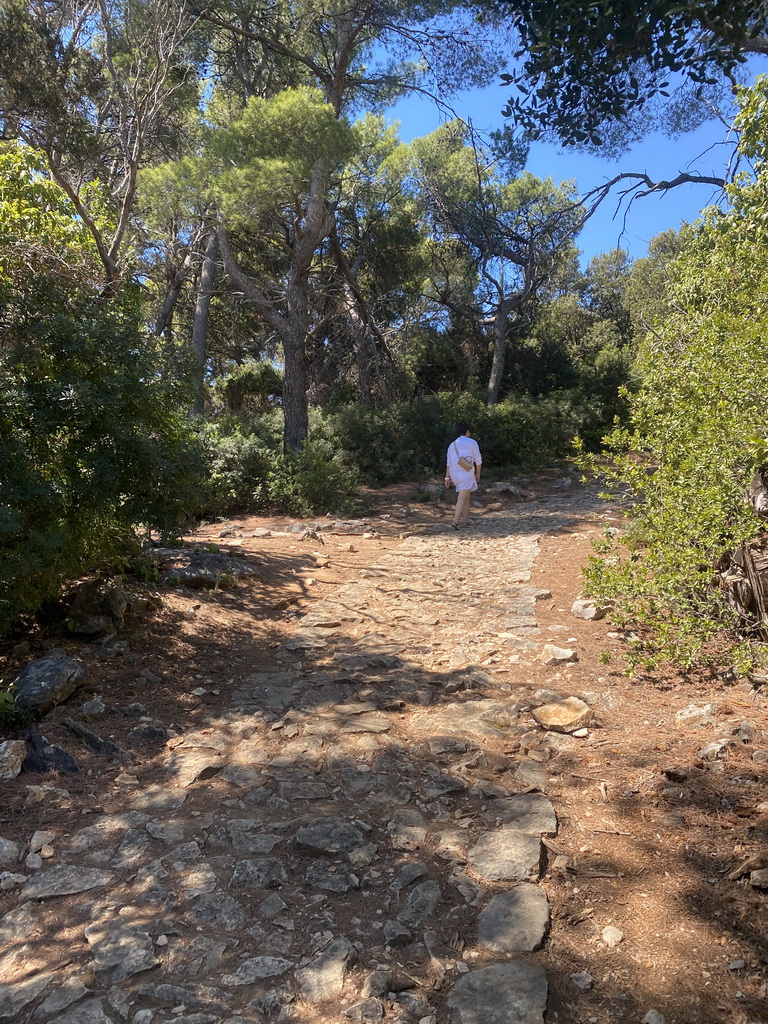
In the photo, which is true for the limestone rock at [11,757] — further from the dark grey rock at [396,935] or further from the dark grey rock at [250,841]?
the dark grey rock at [396,935]

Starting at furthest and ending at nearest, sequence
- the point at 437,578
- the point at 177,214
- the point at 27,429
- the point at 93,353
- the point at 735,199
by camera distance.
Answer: the point at 177,214 → the point at 437,578 → the point at 735,199 → the point at 93,353 → the point at 27,429

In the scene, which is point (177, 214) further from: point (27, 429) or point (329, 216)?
point (27, 429)

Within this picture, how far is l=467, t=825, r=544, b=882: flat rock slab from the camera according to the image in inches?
111

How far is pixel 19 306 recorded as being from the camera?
4633 millimetres

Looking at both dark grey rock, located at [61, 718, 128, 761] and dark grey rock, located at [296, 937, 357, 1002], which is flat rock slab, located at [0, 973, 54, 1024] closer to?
dark grey rock, located at [296, 937, 357, 1002]

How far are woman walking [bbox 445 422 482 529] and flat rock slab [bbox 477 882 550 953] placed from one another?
8922 mm

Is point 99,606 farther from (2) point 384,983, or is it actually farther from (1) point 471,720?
(2) point 384,983

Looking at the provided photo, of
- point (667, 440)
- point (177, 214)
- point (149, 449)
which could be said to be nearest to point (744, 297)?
point (667, 440)

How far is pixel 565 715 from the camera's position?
4.23m

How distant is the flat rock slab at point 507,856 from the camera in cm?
282

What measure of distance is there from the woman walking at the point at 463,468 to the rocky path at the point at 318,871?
662 cm

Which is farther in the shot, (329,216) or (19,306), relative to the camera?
(329,216)

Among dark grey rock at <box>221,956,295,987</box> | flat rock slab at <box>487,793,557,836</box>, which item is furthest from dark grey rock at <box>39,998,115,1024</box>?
flat rock slab at <box>487,793,557,836</box>

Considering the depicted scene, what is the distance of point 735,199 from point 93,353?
604 centimetres
